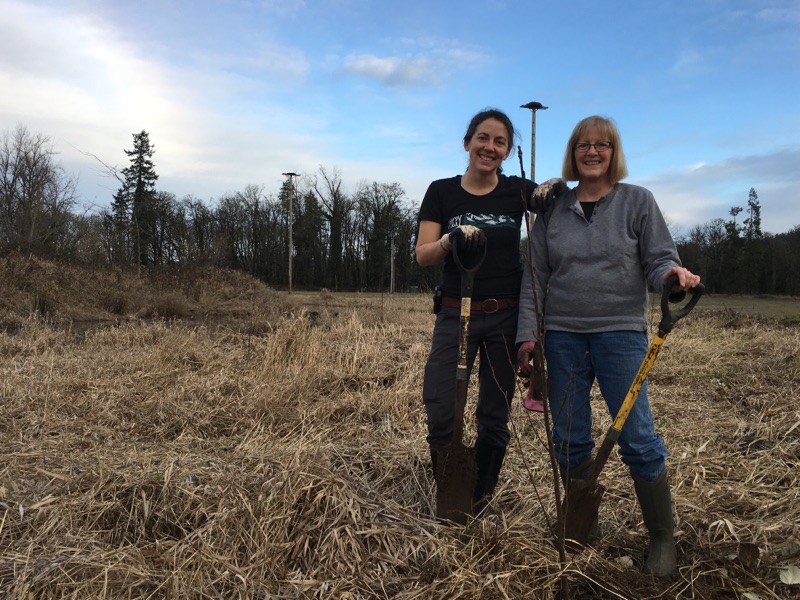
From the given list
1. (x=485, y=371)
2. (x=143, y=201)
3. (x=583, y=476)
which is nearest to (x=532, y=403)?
(x=485, y=371)

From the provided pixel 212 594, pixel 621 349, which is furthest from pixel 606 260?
pixel 212 594

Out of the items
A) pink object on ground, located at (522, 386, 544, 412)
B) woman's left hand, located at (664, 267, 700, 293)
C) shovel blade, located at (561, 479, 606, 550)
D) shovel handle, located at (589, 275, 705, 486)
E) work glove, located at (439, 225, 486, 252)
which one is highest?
work glove, located at (439, 225, 486, 252)

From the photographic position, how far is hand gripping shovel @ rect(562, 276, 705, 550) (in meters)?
1.91

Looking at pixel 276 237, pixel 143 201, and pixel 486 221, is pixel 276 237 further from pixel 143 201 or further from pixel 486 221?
pixel 486 221

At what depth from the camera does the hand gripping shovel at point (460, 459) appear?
224 centimetres

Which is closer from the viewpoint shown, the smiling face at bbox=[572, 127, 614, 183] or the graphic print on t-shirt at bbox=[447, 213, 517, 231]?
the smiling face at bbox=[572, 127, 614, 183]

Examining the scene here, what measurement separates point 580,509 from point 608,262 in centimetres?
95

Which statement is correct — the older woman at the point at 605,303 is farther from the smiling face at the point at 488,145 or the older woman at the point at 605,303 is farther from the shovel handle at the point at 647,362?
the smiling face at the point at 488,145

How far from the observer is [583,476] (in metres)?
2.28

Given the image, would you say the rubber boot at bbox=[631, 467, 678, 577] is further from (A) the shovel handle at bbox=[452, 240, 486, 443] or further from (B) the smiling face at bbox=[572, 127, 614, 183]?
(B) the smiling face at bbox=[572, 127, 614, 183]

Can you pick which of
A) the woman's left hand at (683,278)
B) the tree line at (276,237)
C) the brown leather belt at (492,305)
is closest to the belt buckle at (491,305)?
the brown leather belt at (492,305)

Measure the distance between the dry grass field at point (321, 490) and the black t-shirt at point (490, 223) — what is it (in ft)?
2.24

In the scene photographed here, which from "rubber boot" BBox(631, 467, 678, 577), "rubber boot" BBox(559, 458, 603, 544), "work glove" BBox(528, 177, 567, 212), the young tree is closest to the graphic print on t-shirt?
"work glove" BBox(528, 177, 567, 212)

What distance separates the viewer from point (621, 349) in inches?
82.8
